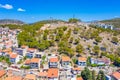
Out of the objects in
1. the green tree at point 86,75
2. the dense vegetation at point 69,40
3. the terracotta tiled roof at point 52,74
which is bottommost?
the green tree at point 86,75

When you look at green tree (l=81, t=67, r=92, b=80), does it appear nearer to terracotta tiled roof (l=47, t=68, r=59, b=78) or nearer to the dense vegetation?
terracotta tiled roof (l=47, t=68, r=59, b=78)

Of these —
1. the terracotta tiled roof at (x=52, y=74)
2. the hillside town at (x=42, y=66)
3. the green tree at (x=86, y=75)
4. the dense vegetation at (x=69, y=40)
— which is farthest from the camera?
the dense vegetation at (x=69, y=40)

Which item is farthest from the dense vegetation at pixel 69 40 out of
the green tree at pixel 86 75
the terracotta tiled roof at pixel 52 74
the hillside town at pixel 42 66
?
the terracotta tiled roof at pixel 52 74

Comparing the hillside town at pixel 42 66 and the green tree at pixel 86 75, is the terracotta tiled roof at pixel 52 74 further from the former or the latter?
the green tree at pixel 86 75

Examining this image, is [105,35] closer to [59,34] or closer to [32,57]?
[59,34]

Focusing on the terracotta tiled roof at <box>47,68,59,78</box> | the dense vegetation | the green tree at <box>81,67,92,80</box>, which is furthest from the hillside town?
the dense vegetation

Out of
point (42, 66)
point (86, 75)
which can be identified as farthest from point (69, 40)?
point (86, 75)

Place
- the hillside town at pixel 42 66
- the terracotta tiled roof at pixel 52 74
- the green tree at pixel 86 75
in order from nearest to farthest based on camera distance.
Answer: the terracotta tiled roof at pixel 52 74 < the hillside town at pixel 42 66 < the green tree at pixel 86 75

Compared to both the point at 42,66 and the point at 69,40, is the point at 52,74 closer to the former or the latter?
the point at 42,66

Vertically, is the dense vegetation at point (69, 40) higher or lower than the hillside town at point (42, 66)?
higher
